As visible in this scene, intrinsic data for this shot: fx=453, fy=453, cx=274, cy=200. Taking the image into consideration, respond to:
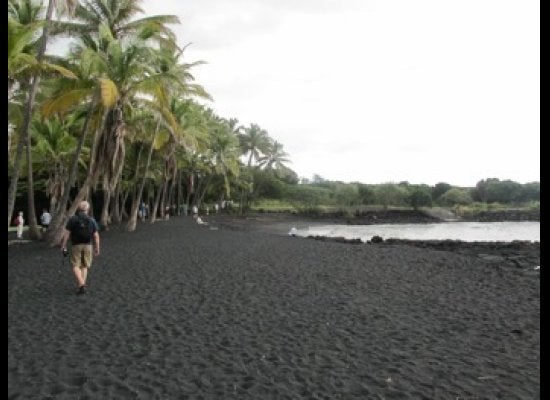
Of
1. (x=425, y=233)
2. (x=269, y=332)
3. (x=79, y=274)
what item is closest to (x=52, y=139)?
(x=79, y=274)

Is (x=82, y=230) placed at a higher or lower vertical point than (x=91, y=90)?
lower

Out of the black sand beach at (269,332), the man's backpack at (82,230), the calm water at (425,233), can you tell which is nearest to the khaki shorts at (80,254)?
the man's backpack at (82,230)

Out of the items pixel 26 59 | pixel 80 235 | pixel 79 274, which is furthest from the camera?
pixel 26 59

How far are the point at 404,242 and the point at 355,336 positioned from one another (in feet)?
56.6

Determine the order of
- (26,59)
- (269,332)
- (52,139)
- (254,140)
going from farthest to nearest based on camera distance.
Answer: (254,140), (52,139), (26,59), (269,332)

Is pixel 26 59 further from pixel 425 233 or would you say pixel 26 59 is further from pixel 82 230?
pixel 425 233

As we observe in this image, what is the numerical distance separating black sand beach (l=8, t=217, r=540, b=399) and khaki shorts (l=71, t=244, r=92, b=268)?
73 centimetres

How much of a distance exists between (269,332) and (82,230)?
166 inches

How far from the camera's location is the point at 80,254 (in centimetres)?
883

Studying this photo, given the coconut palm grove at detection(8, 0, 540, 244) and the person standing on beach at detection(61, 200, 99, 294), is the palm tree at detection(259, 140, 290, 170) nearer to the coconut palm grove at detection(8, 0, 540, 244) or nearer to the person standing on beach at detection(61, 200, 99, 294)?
the coconut palm grove at detection(8, 0, 540, 244)

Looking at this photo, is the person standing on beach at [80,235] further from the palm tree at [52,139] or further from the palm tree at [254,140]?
the palm tree at [254,140]

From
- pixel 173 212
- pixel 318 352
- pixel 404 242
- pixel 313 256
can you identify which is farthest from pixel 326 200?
pixel 318 352

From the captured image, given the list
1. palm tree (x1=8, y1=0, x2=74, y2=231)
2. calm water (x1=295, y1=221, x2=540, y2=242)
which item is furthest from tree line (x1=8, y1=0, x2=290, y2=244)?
calm water (x1=295, y1=221, x2=540, y2=242)

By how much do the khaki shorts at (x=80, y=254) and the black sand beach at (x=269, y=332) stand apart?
732 mm
